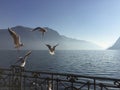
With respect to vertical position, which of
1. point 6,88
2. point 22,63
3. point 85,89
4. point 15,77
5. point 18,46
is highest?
point 18,46

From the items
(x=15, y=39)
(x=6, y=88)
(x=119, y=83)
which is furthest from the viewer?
(x=6, y=88)

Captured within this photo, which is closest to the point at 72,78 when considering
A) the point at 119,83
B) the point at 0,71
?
the point at 119,83

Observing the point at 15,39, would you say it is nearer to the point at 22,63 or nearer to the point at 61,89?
the point at 22,63

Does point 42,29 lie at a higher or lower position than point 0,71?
higher

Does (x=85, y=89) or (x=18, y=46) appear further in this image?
(x=85, y=89)

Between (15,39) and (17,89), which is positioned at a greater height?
(15,39)

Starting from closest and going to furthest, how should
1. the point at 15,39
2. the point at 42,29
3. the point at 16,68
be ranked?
the point at 15,39, the point at 42,29, the point at 16,68

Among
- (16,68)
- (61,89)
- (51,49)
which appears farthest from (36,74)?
(61,89)

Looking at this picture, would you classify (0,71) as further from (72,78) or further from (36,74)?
(72,78)

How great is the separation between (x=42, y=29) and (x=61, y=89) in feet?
117

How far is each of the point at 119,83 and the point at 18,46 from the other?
360 centimetres

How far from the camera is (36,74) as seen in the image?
1093 centimetres

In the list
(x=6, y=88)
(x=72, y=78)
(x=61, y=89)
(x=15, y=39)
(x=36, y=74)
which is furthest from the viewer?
(x=61, y=89)

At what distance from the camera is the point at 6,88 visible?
14.8 m
